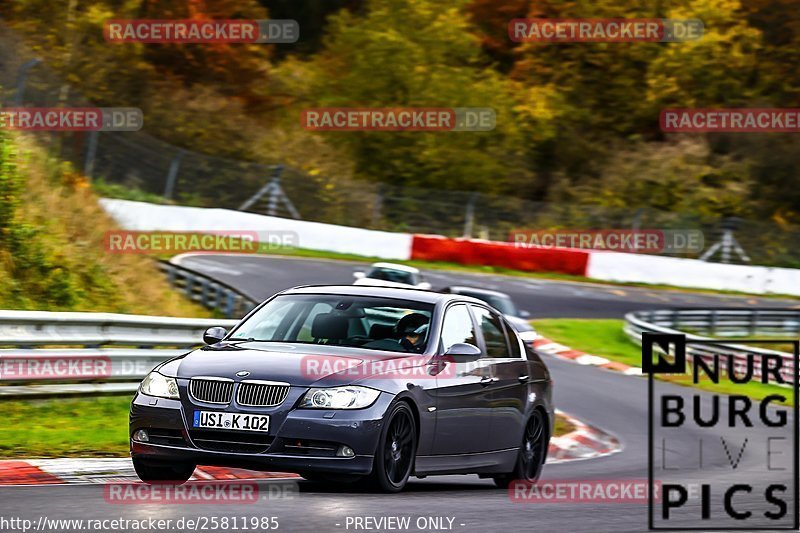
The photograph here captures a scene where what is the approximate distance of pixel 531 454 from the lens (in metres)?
11.3

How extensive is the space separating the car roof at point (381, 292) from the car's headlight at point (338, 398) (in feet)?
4.80

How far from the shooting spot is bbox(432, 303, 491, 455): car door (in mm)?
9586

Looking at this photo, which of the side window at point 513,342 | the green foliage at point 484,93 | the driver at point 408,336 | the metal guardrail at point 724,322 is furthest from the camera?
the green foliage at point 484,93

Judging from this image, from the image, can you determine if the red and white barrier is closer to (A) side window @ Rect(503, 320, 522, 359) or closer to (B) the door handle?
(A) side window @ Rect(503, 320, 522, 359)

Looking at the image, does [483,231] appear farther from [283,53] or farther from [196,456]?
[196,456]

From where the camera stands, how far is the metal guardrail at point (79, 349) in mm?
12547

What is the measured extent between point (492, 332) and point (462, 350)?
1293 mm

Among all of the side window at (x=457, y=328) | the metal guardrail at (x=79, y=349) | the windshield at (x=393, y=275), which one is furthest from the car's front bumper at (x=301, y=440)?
the windshield at (x=393, y=275)

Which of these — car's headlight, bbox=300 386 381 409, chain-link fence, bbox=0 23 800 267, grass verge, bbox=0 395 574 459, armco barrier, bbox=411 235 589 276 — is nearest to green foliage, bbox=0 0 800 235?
chain-link fence, bbox=0 23 800 267

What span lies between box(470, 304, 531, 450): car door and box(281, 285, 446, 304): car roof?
56 centimetres

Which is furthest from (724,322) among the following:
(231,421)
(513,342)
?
(231,421)

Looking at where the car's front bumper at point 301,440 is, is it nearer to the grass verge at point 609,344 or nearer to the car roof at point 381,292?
the car roof at point 381,292

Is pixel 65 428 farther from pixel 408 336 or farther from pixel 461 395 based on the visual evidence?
pixel 461 395

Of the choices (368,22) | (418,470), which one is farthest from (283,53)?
(418,470)
